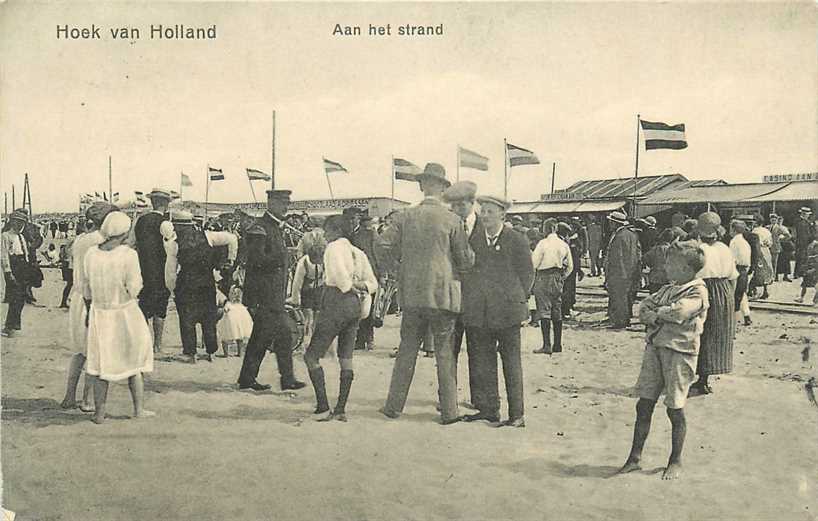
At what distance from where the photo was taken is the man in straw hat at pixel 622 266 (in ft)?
22.2

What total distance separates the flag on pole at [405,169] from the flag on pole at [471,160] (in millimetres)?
282

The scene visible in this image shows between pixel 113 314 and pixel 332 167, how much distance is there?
1.64m

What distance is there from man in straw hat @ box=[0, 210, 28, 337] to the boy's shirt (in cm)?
392

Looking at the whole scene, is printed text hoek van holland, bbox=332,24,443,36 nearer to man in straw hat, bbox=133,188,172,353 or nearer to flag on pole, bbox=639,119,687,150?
flag on pole, bbox=639,119,687,150

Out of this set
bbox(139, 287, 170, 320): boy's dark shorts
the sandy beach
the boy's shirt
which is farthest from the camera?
bbox(139, 287, 170, 320): boy's dark shorts

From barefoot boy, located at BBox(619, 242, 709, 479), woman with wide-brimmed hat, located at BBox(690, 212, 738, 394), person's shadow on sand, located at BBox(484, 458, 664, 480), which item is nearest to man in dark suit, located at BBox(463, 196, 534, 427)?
person's shadow on sand, located at BBox(484, 458, 664, 480)

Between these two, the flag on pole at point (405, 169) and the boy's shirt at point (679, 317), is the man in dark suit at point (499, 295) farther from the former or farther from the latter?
the boy's shirt at point (679, 317)

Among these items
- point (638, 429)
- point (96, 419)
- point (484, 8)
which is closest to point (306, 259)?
point (96, 419)

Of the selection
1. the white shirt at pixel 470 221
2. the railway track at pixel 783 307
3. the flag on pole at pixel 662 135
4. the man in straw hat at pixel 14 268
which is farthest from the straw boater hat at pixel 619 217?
the man in straw hat at pixel 14 268

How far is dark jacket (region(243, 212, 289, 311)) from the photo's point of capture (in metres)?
4.45

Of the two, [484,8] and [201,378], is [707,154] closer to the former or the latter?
[484,8]

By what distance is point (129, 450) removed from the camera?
364cm

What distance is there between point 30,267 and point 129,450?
2.12m

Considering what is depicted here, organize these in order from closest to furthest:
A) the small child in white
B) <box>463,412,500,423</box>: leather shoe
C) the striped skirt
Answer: <box>463,412,500,423</box>: leather shoe
the striped skirt
the small child in white
